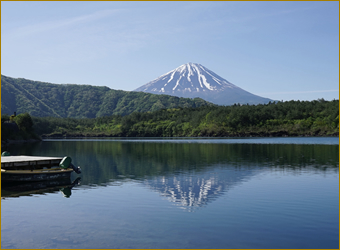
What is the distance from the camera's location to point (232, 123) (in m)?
145

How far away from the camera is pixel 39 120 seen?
199750 mm

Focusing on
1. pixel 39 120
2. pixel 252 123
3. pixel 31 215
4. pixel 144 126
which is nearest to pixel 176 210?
pixel 31 215

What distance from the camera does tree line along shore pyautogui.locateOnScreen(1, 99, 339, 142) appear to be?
113 meters

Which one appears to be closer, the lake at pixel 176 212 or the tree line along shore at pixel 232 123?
the lake at pixel 176 212

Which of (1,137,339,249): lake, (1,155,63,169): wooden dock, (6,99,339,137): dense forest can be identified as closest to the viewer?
(1,137,339,249): lake

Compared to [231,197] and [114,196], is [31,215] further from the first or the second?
[231,197]

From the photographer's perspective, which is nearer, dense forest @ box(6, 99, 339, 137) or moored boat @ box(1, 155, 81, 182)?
moored boat @ box(1, 155, 81, 182)

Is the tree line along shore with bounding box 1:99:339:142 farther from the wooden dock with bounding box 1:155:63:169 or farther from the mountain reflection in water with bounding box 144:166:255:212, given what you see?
the mountain reflection in water with bounding box 144:166:255:212

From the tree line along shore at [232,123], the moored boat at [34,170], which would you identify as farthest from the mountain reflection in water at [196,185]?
the tree line along shore at [232,123]

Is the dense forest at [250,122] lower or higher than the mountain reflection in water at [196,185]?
higher

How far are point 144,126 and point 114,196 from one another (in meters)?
166

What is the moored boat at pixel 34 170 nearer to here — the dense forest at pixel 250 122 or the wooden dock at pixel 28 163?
the wooden dock at pixel 28 163

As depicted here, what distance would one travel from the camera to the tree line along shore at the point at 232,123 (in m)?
113

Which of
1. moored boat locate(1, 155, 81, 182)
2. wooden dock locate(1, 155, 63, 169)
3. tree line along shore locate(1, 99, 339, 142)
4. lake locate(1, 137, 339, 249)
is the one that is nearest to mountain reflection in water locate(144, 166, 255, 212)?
lake locate(1, 137, 339, 249)
